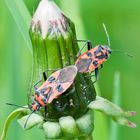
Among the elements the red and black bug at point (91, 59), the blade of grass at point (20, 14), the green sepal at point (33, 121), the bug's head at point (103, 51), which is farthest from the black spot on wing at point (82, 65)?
the blade of grass at point (20, 14)

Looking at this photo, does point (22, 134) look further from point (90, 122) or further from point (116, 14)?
point (116, 14)

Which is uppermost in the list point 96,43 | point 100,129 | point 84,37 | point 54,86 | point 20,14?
point 20,14

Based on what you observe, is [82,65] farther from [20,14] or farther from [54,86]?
[20,14]

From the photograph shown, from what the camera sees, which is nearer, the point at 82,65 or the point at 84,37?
the point at 82,65

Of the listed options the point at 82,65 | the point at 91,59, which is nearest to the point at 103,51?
the point at 91,59

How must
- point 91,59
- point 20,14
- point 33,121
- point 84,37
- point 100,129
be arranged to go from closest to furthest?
1. point 33,121
2. point 91,59
3. point 20,14
4. point 100,129
5. point 84,37

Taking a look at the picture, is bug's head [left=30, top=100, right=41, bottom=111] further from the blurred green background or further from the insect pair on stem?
the blurred green background

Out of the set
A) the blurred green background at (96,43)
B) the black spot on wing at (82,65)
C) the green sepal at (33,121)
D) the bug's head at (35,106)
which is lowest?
the blurred green background at (96,43)

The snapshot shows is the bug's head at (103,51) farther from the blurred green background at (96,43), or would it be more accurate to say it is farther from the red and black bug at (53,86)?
the blurred green background at (96,43)
